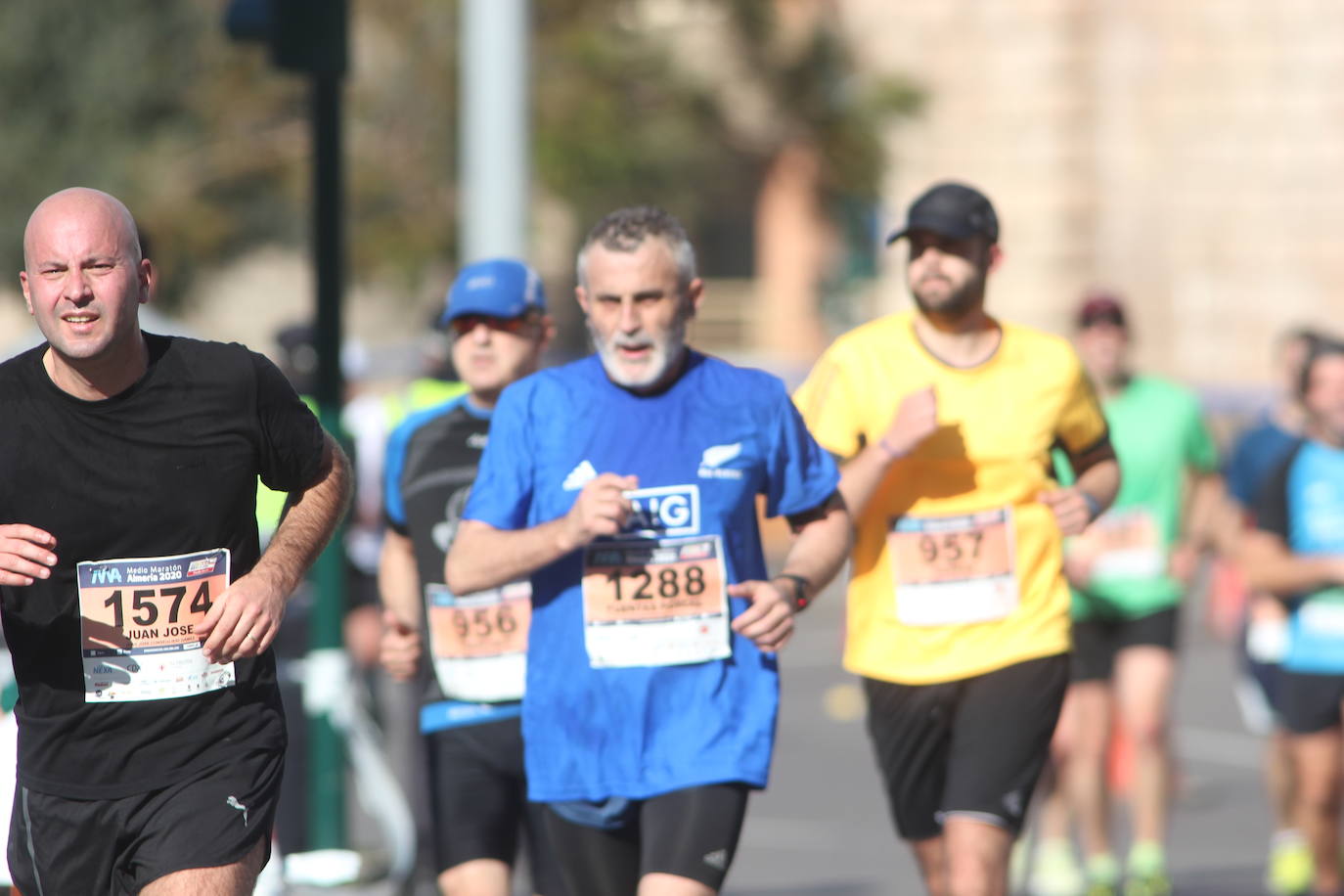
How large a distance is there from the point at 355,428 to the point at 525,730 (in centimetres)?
574

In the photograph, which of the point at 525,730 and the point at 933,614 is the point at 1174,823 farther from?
the point at 525,730

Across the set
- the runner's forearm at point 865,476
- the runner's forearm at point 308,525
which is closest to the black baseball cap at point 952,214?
the runner's forearm at point 865,476

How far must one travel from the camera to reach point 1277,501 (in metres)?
8.47

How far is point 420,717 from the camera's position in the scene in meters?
6.56

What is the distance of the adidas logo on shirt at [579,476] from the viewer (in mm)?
5371

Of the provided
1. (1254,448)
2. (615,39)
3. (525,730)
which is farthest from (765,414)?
(615,39)

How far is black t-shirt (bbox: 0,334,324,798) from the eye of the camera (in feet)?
15.2

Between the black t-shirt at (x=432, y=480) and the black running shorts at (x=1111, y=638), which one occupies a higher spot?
the black t-shirt at (x=432, y=480)

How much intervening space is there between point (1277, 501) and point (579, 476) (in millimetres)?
3894

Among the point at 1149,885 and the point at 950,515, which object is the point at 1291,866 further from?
the point at 950,515

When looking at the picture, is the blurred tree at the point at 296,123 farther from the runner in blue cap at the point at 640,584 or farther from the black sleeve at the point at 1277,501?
the runner in blue cap at the point at 640,584

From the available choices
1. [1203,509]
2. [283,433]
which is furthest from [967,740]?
[1203,509]

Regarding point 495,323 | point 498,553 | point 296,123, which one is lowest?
point 498,553

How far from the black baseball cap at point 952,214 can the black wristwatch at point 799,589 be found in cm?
137
